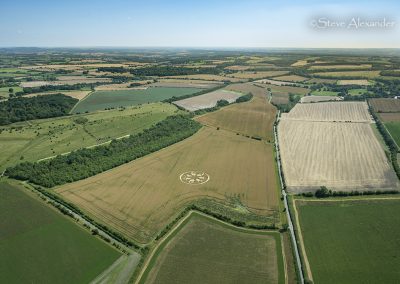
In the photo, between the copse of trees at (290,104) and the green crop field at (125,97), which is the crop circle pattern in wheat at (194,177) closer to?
the copse of trees at (290,104)

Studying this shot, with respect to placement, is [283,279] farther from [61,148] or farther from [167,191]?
[61,148]

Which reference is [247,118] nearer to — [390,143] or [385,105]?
[390,143]

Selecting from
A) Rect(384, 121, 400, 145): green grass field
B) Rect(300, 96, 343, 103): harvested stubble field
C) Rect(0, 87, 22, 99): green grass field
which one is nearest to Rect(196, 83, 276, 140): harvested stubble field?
Rect(300, 96, 343, 103): harvested stubble field

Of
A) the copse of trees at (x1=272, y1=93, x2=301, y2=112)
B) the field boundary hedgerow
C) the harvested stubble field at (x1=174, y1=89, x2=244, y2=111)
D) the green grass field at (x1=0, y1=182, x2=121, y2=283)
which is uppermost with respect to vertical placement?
the copse of trees at (x1=272, y1=93, x2=301, y2=112)

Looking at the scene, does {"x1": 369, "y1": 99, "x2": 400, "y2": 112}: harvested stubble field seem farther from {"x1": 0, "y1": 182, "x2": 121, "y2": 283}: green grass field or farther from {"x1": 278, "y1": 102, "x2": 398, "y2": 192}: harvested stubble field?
{"x1": 0, "y1": 182, "x2": 121, "y2": 283}: green grass field

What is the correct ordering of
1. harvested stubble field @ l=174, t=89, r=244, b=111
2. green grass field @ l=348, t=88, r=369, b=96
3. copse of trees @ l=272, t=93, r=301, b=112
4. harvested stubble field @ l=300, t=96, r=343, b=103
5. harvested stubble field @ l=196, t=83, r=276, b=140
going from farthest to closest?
1. green grass field @ l=348, t=88, r=369, b=96
2. harvested stubble field @ l=300, t=96, r=343, b=103
3. harvested stubble field @ l=174, t=89, r=244, b=111
4. copse of trees @ l=272, t=93, r=301, b=112
5. harvested stubble field @ l=196, t=83, r=276, b=140

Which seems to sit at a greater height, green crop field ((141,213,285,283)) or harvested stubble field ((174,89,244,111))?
harvested stubble field ((174,89,244,111))
